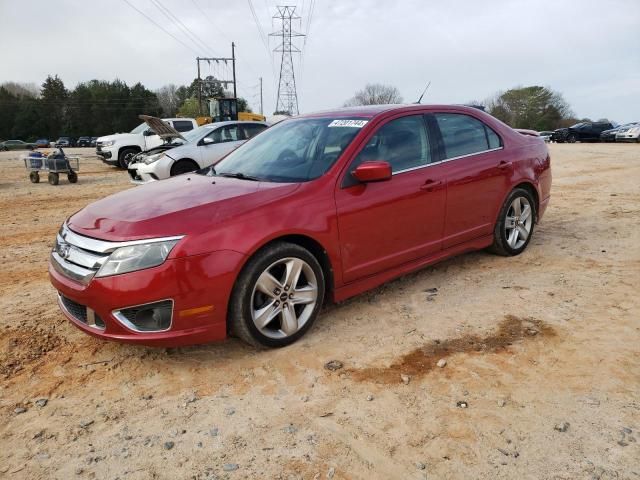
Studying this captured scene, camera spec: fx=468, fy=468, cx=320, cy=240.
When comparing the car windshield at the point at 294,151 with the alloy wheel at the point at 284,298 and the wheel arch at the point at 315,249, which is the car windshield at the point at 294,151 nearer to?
the wheel arch at the point at 315,249

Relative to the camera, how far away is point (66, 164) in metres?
12.0

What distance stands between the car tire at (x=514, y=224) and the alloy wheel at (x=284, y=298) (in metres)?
2.33

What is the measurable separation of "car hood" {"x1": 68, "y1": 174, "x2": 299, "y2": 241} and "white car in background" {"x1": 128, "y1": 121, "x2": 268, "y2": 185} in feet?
19.4

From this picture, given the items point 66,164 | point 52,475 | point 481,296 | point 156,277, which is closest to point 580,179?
point 481,296

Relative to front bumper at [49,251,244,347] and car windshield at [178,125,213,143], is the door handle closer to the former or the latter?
front bumper at [49,251,244,347]

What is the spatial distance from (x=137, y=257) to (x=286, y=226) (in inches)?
36.0

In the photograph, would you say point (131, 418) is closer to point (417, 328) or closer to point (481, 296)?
point (417, 328)

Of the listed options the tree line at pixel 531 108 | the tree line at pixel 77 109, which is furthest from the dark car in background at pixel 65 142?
the tree line at pixel 531 108

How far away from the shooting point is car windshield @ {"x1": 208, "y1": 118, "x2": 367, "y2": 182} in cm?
346

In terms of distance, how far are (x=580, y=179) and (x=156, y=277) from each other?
10499 mm

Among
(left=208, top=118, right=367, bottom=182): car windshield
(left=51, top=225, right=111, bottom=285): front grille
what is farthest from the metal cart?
(left=51, top=225, right=111, bottom=285): front grille

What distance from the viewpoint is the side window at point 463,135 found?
4.14 m

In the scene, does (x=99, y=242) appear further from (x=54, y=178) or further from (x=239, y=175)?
(x=54, y=178)

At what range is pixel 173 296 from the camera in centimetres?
268
